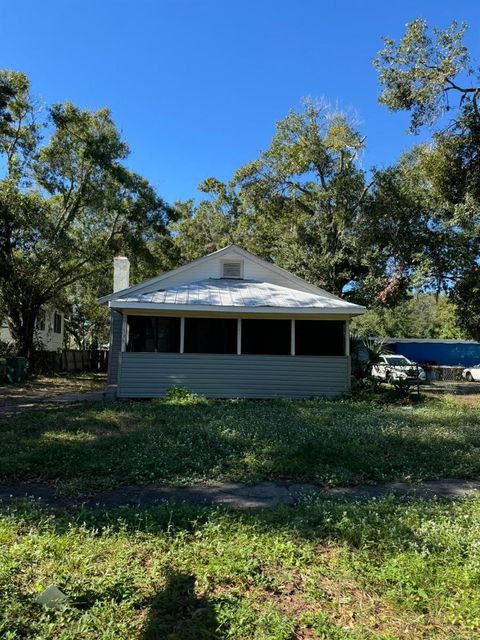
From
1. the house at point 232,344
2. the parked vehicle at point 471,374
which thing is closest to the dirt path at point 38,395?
the house at point 232,344

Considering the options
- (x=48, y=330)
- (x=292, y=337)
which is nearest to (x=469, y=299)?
(x=292, y=337)

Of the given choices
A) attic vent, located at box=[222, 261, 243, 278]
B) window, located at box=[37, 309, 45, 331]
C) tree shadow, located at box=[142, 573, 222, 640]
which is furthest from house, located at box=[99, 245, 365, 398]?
window, located at box=[37, 309, 45, 331]

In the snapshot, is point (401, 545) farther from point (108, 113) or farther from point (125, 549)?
point (108, 113)

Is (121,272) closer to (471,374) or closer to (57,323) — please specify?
(57,323)

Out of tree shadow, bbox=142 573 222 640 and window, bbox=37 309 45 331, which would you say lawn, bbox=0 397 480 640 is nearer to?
tree shadow, bbox=142 573 222 640

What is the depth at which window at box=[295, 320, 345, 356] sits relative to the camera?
13.6m

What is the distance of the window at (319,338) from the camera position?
44.7 feet

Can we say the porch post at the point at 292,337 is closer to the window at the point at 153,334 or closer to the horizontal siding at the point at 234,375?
the horizontal siding at the point at 234,375

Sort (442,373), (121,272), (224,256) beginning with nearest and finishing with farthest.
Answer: (224,256)
(121,272)
(442,373)

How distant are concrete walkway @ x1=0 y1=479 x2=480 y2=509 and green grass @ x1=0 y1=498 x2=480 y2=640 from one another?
41 centimetres

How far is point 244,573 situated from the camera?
3.25 m

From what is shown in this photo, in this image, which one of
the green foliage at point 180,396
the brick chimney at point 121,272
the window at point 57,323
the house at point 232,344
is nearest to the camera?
the green foliage at point 180,396

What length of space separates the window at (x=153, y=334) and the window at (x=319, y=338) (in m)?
3.34

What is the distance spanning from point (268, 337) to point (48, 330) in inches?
811
